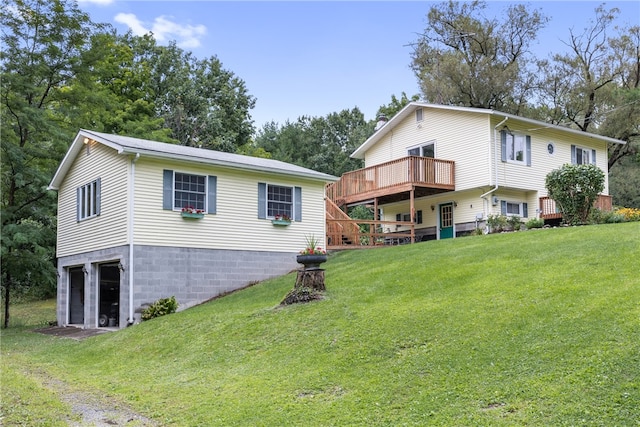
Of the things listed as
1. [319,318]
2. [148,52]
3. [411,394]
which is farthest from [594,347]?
[148,52]

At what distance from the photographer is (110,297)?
19078mm

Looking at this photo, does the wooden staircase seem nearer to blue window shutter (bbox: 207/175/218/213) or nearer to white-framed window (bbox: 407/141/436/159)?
blue window shutter (bbox: 207/175/218/213)

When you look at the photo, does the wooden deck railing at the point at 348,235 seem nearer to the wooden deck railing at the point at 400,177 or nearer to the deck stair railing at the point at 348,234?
the deck stair railing at the point at 348,234

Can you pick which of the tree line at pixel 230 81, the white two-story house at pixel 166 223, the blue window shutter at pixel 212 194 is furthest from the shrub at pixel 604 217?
the tree line at pixel 230 81

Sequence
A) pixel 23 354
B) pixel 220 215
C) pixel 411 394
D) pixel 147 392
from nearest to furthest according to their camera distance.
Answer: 1. pixel 411 394
2. pixel 147 392
3. pixel 23 354
4. pixel 220 215

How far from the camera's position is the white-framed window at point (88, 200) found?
55.4 ft

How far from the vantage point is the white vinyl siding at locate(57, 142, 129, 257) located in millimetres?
15344

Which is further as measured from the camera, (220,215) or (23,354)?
(220,215)

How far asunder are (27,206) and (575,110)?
2952 cm

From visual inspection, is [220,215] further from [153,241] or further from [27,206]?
[27,206]

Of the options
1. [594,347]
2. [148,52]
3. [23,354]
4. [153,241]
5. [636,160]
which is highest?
[148,52]

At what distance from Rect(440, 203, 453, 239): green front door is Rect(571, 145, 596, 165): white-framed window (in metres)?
6.36

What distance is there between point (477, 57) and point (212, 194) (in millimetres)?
25931

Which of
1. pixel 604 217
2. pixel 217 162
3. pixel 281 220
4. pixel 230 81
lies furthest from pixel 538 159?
pixel 230 81
